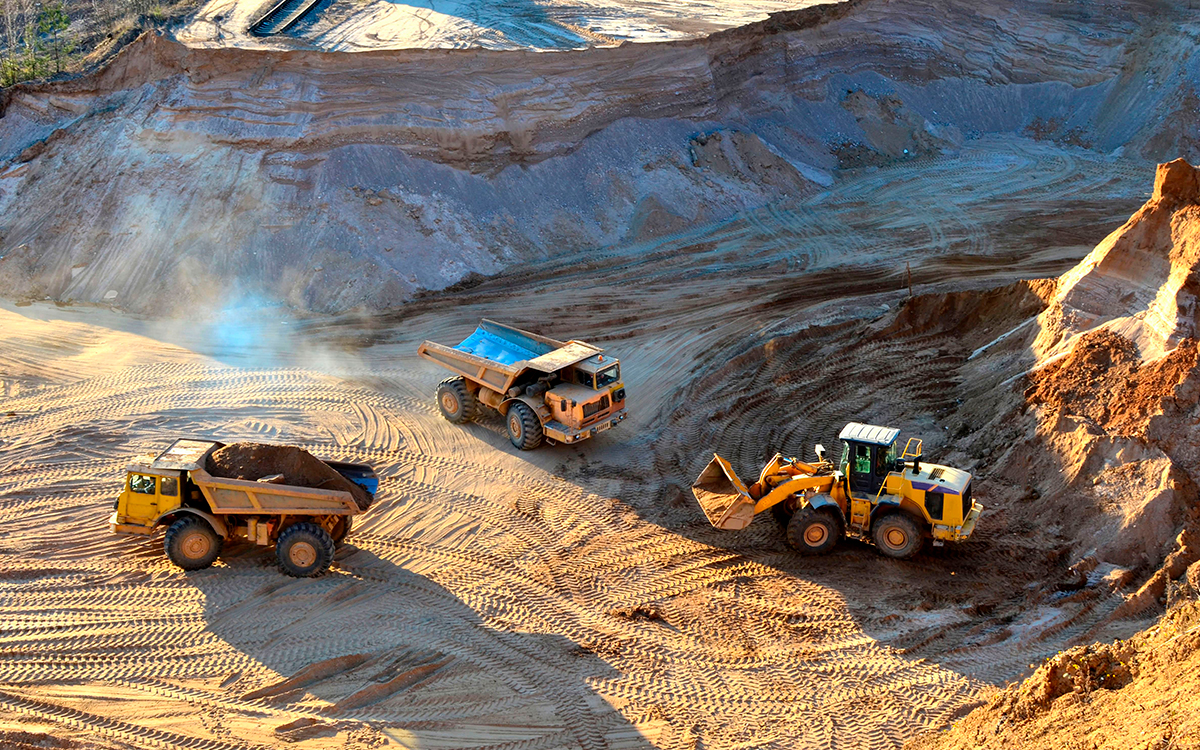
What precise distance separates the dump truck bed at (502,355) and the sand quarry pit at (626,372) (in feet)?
4.18

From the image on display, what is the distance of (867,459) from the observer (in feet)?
41.4

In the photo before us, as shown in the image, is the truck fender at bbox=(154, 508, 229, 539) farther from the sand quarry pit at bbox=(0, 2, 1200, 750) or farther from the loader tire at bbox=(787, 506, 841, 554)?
the loader tire at bbox=(787, 506, 841, 554)

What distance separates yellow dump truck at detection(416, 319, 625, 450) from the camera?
631 inches

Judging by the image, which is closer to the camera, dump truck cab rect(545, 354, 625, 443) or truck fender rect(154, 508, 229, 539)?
truck fender rect(154, 508, 229, 539)

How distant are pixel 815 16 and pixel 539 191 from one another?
12712 millimetres

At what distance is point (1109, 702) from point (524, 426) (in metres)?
9.96

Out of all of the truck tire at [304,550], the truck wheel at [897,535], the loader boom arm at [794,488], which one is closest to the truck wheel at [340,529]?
the truck tire at [304,550]

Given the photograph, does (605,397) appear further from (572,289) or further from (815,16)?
(815,16)

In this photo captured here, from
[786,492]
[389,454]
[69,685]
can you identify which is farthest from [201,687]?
[786,492]

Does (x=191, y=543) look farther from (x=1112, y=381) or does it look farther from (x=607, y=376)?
(x=1112, y=381)

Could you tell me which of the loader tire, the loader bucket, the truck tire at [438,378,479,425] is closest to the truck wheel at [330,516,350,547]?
the truck tire at [438,378,479,425]

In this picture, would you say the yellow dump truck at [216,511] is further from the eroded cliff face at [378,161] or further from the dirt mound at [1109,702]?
the eroded cliff face at [378,161]

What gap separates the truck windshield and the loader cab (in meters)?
4.68

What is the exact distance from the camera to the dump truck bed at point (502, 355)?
16391 mm
